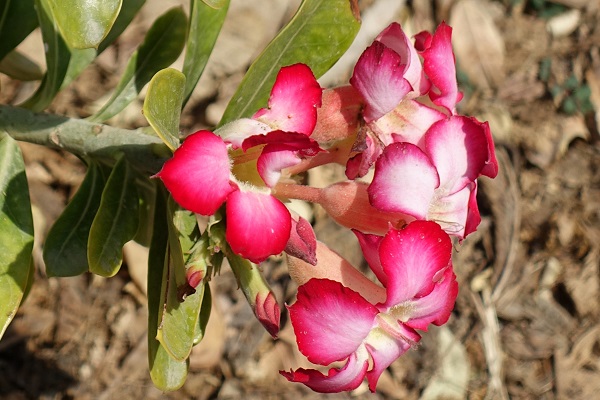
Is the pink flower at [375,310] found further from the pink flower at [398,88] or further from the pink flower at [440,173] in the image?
the pink flower at [398,88]

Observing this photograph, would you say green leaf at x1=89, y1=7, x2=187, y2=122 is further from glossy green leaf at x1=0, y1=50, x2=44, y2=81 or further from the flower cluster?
the flower cluster

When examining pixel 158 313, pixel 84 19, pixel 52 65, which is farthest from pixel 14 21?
pixel 158 313

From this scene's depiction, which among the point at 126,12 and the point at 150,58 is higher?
the point at 126,12

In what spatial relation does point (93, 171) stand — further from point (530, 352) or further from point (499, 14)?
point (499, 14)

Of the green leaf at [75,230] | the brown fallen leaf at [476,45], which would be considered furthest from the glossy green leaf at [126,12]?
the brown fallen leaf at [476,45]

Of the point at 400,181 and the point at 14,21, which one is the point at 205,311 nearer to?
the point at 400,181

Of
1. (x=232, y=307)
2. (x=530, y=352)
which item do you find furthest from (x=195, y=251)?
(x=530, y=352)

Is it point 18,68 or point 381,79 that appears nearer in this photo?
point 381,79

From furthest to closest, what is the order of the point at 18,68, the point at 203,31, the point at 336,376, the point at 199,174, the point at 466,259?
the point at 466,259 < the point at 18,68 < the point at 203,31 < the point at 336,376 < the point at 199,174
